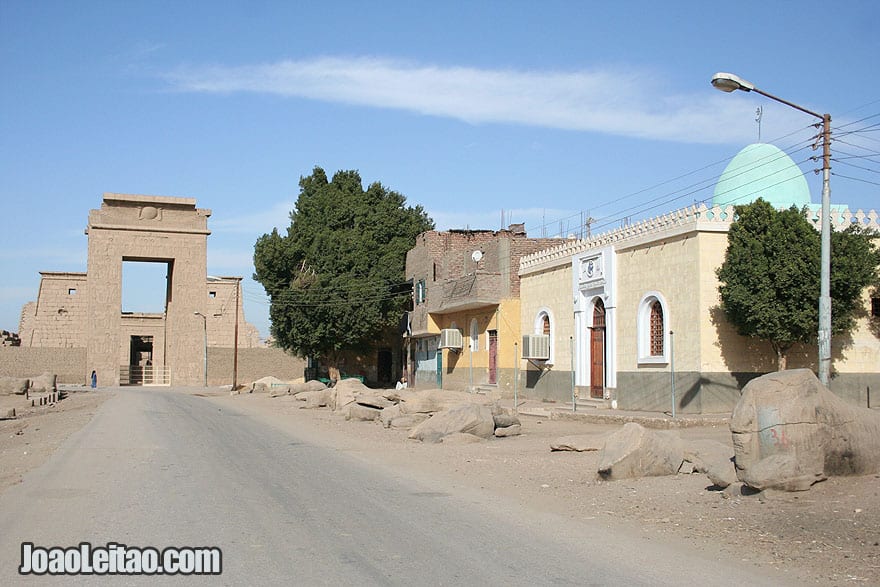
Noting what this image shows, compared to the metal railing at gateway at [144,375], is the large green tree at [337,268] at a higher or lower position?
higher

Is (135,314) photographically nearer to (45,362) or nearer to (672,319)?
(45,362)

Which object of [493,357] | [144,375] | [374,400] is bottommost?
[144,375]

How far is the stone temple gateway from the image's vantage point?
61656mm

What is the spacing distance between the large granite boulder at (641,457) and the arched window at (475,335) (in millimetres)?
26226

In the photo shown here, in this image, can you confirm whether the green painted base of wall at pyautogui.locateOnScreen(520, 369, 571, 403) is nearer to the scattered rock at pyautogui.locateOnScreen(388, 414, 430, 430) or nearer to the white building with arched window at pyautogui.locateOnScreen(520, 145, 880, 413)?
the white building with arched window at pyautogui.locateOnScreen(520, 145, 880, 413)

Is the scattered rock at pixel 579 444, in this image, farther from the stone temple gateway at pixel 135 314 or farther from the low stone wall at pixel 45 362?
the low stone wall at pixel 45 362

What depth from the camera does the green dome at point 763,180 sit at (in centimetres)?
2698

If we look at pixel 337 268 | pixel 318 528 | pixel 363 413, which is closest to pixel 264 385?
pixel 337 268

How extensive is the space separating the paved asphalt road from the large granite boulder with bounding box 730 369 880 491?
7.46 feet

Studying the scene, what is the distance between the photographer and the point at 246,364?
208 ft

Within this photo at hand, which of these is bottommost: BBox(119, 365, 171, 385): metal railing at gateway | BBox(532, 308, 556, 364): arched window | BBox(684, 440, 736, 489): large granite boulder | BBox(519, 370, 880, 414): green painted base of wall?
BBox(119, 365, 171, 385): metal railing at gateway

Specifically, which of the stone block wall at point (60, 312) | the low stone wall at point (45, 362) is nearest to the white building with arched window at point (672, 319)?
the low stone wall at point (45, 362)

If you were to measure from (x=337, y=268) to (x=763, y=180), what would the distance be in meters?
27.5

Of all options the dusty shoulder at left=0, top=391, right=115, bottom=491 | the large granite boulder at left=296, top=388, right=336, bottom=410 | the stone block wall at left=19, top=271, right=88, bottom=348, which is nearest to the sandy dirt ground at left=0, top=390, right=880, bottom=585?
the dusty shoulder at left=0, top=391, right=115, bottom=491
